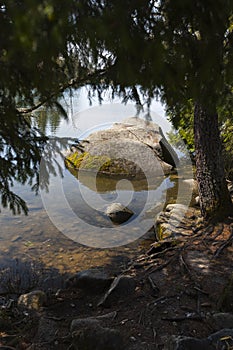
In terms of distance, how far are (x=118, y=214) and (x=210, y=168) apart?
10.1ft

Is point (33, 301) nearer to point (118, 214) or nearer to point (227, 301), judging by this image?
point (227, 301)

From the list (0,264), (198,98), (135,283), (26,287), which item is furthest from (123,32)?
(0,264)

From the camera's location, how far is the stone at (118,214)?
787cm

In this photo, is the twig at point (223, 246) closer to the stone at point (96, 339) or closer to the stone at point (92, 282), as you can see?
the stone at point (92, 282)

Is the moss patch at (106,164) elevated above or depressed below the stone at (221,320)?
above

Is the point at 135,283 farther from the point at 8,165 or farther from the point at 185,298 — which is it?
the point at 8,165

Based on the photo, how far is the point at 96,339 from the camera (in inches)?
110

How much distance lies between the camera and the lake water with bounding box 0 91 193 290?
591 centimetres

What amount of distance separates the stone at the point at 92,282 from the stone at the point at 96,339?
1486 millimetres

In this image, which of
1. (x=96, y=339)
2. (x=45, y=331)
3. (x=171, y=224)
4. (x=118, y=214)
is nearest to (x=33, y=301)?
(x=45, y=331)

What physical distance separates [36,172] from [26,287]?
2.17 m

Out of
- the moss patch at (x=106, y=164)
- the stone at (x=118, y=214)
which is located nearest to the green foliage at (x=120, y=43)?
the stone at (x=118, y=214)

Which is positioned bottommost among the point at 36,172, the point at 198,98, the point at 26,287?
the point at 26,287

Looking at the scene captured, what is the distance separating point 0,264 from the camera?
18.8 feet
